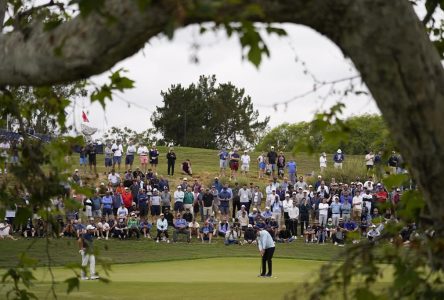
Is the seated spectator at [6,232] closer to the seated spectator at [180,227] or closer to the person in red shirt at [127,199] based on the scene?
the person in red shirt at [127,199]

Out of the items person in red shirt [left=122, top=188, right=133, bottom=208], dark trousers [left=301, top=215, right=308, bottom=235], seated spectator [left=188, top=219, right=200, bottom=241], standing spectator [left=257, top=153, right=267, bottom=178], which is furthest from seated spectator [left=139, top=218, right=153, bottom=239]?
standing spectator [left=257, top=153, right=267, bottom=178]

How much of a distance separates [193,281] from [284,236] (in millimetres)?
14565

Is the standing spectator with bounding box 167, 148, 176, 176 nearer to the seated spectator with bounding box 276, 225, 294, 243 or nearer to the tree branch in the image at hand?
the seated spectator with bounding box 276, 225, 294, 243

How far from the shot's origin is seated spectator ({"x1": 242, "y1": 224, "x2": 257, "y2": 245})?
4047 centimetres

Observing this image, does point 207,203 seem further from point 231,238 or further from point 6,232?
point 6,232

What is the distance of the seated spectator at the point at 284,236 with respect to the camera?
136 feet

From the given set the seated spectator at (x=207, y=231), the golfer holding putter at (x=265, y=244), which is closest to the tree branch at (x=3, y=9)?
the golfer holding putter at (x=265, y=244)

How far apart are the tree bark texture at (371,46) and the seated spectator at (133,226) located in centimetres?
3629

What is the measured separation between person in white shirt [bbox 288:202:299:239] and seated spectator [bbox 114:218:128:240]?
7644 millimetres

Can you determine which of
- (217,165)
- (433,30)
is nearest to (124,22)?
(433,30)

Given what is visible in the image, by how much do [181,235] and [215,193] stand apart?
3.11 meters

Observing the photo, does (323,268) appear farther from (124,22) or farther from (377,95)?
(124,22)

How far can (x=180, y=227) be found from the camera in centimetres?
4062

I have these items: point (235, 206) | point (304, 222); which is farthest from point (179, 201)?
point (304, 222)
